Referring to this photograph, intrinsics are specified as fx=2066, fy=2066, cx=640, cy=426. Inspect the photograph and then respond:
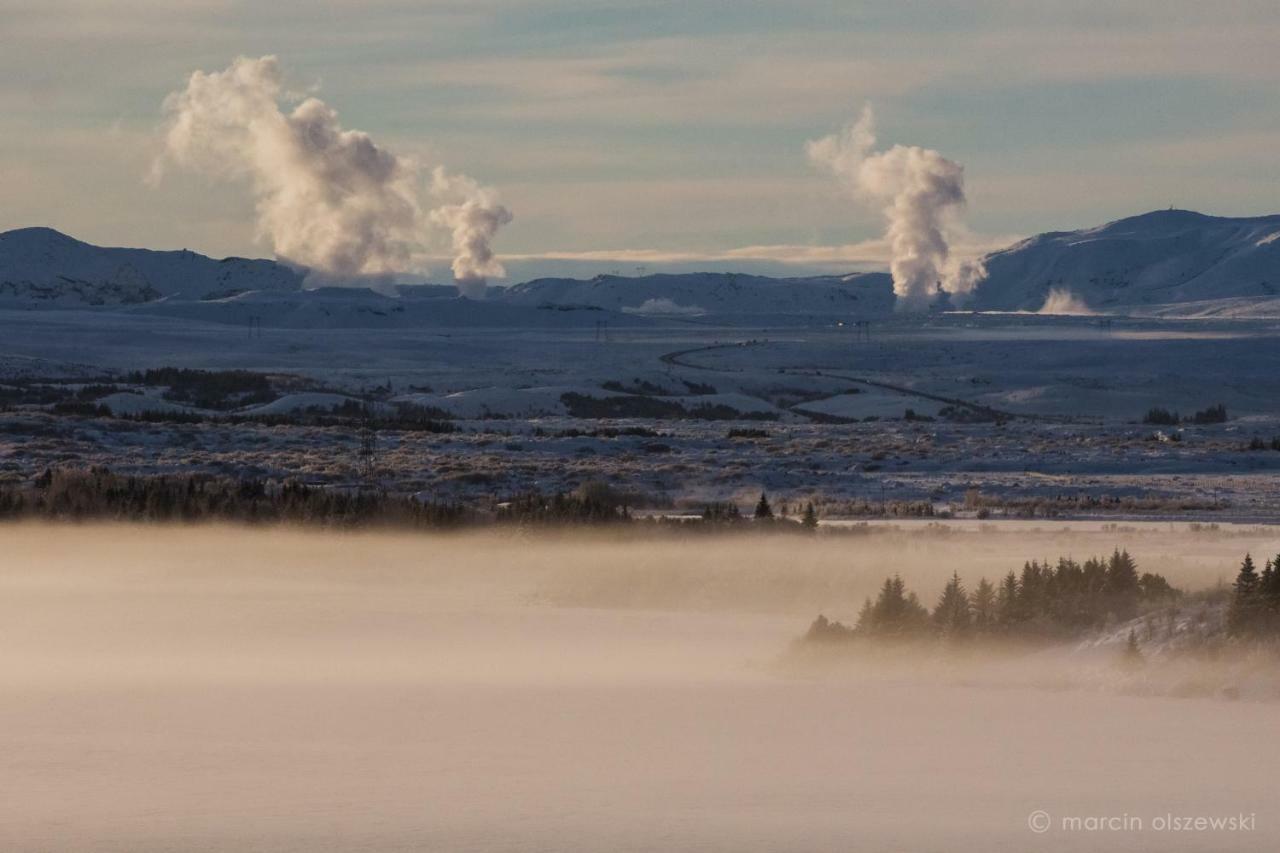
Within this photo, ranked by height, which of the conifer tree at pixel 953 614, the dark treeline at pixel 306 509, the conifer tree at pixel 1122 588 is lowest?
the dark treeline at pixel 306 509

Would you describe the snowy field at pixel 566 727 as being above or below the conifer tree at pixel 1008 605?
below

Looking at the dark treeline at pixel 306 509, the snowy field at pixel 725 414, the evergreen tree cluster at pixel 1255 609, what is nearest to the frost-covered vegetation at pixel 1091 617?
the evergreen tree cluster at pixel 1255 609

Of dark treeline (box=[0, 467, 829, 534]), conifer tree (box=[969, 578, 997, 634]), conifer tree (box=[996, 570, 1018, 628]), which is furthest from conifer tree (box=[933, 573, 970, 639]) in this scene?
dark treeline (box=[0, 467, 829, 534])

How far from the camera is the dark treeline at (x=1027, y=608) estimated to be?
2338cm

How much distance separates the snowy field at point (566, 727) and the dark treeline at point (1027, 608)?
1.13m

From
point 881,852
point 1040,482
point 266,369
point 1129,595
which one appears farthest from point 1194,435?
point 266,369

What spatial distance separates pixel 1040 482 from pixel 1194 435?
21.8m

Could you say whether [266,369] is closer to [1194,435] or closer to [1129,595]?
[1194,435]

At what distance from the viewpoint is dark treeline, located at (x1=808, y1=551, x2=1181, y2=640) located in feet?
76.7

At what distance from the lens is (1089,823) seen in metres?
15.7

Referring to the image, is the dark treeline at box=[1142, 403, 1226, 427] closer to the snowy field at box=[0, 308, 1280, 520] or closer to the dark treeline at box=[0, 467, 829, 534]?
the snowy field at box=[0, 308, 1280, 520]

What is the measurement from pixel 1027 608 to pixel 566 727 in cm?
639

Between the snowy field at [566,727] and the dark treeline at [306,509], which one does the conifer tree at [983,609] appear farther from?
the dark treeline at [306,509]

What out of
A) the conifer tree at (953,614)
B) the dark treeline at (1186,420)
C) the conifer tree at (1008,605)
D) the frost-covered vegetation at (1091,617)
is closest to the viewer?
the frost-covered vegetation at (1091,617)
